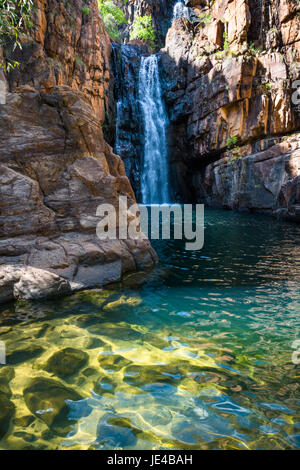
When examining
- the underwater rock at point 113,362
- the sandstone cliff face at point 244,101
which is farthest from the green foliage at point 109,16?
the underwater rock at point 113,362

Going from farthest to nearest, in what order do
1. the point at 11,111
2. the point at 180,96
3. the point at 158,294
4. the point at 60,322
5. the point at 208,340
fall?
the point at 180,96 < the point at 11,111 < the point at 158,294 < the point at 60,322 < the point at 208,340

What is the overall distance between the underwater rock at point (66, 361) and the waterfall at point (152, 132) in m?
25.3

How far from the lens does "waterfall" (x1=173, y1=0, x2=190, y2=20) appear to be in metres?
34.8

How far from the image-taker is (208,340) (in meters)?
3.84

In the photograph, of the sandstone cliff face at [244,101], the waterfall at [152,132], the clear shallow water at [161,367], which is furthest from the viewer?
the waterfall at [152,132]

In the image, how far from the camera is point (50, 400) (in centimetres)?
262

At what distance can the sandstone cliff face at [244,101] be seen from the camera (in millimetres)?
18984

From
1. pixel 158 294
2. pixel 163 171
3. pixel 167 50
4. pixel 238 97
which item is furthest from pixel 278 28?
pixel 158 294

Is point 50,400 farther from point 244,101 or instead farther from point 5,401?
point 244,101

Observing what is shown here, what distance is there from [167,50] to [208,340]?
3216 centimetres

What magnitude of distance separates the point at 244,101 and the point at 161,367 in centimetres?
2303

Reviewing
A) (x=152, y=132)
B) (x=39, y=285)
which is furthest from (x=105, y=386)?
(x=152, y=132)

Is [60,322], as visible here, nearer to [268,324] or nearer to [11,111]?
[268,324]

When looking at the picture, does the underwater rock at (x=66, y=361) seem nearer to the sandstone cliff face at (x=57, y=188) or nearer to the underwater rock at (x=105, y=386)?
the underwater rock at (x=105, y=386)
